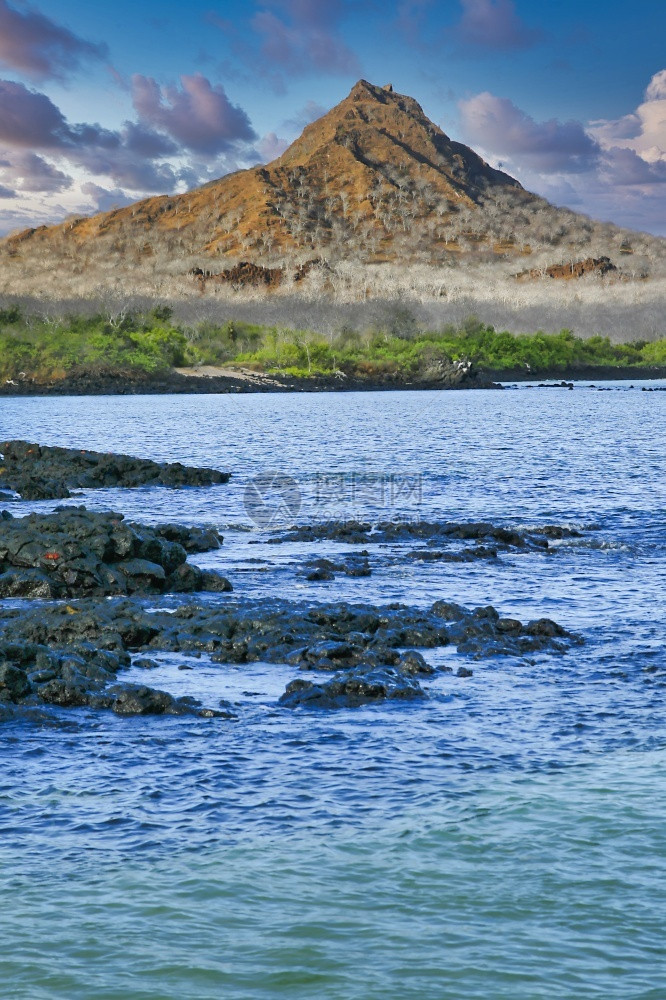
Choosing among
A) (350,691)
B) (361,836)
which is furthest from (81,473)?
(361,836)

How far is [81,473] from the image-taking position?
164ft

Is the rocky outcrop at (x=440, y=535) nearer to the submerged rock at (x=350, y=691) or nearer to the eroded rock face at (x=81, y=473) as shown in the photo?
the submerged rock at (x=350, y=691)

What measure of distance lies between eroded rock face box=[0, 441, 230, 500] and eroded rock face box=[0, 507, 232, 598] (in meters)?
19.1

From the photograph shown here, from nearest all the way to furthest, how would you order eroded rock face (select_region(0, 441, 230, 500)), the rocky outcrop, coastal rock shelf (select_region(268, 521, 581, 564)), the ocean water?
1. the ocean water
2. coastal rock shelf (select_region(268, 521, 581, 564))
3. the rocky outcrop
4. eroded rock face (select_region(0, 441, 230, 500))

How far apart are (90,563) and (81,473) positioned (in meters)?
28.2

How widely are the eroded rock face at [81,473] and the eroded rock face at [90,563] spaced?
1909cm

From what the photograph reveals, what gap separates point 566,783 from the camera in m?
12.4

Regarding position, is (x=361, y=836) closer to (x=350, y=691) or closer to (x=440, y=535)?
(x=350, y=691)

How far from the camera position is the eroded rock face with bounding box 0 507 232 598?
73.6ft

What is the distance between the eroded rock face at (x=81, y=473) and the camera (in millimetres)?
43875

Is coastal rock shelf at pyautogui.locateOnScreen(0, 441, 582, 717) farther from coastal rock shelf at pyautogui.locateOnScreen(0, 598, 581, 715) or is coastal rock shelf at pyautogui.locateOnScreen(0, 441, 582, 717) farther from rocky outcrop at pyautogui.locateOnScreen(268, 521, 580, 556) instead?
rocky outcrop at pyautogui.locateOnScreen(268, 521, 580, 556)

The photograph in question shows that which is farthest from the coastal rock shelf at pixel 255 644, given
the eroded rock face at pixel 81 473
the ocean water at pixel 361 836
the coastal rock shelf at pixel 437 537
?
the eroded rock face at pixel 81 473

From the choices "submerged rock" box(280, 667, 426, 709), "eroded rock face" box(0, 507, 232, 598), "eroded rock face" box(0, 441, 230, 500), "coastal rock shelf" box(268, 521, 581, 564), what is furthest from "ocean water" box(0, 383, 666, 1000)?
"eroded rock face" box(0, 441, 230, 500)

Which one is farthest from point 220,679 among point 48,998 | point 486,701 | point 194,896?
point 48,998
